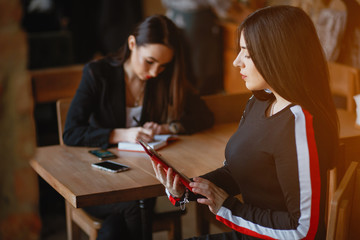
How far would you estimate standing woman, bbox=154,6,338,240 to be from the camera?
142 centimetres

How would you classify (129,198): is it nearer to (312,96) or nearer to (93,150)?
(93,150)

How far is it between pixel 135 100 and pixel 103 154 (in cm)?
50

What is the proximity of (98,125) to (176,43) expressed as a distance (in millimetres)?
559

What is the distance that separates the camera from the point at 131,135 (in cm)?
229

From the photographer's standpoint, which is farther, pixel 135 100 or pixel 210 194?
pixel 135 100

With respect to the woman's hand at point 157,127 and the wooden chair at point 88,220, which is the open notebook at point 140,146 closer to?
the woman's hand at point 157,127

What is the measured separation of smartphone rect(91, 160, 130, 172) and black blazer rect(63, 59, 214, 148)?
32 cm

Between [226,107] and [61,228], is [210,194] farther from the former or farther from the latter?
[61,228]

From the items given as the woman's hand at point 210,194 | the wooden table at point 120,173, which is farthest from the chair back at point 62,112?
the woman's hand at point 210,194

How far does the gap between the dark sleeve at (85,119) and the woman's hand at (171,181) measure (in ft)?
2.23

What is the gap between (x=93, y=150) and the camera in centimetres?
226

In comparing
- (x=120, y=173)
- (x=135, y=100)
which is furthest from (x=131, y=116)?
(x=120, y=173)

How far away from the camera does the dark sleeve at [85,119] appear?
2297 mm

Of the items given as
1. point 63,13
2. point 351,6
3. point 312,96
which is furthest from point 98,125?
point 63,13
